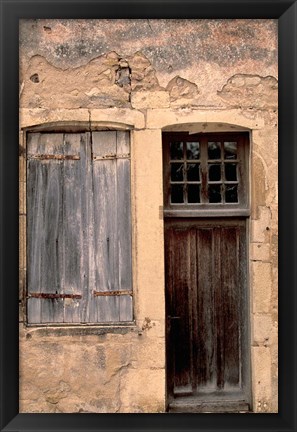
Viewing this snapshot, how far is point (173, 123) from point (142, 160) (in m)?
0.44

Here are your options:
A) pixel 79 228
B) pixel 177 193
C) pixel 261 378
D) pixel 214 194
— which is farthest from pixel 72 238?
pixel 261 378

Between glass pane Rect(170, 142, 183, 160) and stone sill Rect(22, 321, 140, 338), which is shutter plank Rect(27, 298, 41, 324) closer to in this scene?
stone sill Rect(22, 321, 140, 338)

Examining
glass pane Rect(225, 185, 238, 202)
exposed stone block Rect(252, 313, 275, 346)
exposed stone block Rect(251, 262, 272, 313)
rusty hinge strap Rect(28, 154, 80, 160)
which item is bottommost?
exposed stone block Rect(252, 313, 275, 346)

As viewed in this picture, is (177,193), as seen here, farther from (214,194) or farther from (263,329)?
(263,329)

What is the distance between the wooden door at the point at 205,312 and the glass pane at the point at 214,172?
0.41 m

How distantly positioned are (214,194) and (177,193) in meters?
0.36

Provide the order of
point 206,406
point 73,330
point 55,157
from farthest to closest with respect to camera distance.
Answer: point 206,406, point 55,157, point 73,330

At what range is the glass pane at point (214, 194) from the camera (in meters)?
6.28

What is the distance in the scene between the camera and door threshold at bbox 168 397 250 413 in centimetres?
618

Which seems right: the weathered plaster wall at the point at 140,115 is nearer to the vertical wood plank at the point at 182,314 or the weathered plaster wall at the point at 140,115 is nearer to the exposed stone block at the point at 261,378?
the exposed stone block at the point at 261,378

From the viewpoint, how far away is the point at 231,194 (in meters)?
6.27

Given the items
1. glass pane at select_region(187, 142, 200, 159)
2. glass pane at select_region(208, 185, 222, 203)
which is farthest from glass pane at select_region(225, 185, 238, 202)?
glass pane at select_region(187, 142, 200, 159)

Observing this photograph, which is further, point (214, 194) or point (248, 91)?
point (214, 194)

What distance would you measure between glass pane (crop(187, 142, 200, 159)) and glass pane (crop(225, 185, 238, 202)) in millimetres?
421
